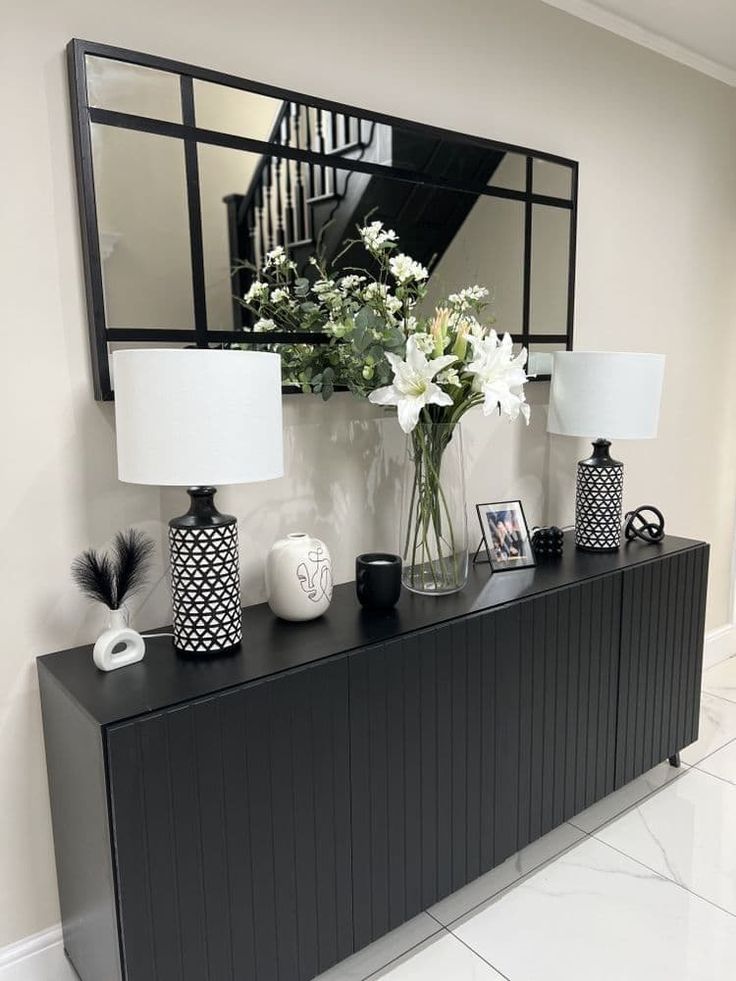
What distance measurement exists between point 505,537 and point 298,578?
0.74 m

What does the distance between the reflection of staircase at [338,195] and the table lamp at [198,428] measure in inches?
16.1

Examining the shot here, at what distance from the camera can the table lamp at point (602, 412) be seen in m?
2.24

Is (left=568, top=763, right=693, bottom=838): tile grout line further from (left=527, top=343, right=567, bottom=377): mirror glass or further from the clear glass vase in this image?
(left=527, top=343, right=567, bottom=377): mirror glass

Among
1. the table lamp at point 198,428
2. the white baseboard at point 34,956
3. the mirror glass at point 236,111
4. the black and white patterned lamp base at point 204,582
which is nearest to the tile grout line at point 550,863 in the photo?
the white baseboard at point 34,956

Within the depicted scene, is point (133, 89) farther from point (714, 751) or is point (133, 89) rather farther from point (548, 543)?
point (714, 751)

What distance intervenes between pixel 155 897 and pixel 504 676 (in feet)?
3.03

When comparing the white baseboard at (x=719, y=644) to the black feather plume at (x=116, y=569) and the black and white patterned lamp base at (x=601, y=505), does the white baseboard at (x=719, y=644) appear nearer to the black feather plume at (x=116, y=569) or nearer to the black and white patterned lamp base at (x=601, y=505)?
the black and white patterned lamp base at (x=601, y=505)

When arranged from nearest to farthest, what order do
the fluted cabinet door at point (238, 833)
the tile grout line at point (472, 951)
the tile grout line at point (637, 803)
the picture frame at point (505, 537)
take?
the fluted cabinet door at point (238, 833), the tile grout line at point (472, 951), the picture frame at point (505, 537), the tile grout line at point (637, 803)

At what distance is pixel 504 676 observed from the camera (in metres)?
1.89

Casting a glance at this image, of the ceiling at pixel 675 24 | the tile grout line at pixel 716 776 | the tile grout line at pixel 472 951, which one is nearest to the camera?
the tile grout line at pixel 472 951

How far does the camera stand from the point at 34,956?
5.50 ft

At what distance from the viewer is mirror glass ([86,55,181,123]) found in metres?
1.52

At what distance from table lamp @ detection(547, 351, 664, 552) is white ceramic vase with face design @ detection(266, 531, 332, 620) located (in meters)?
0.97

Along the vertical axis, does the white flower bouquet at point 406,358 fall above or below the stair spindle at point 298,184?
below
